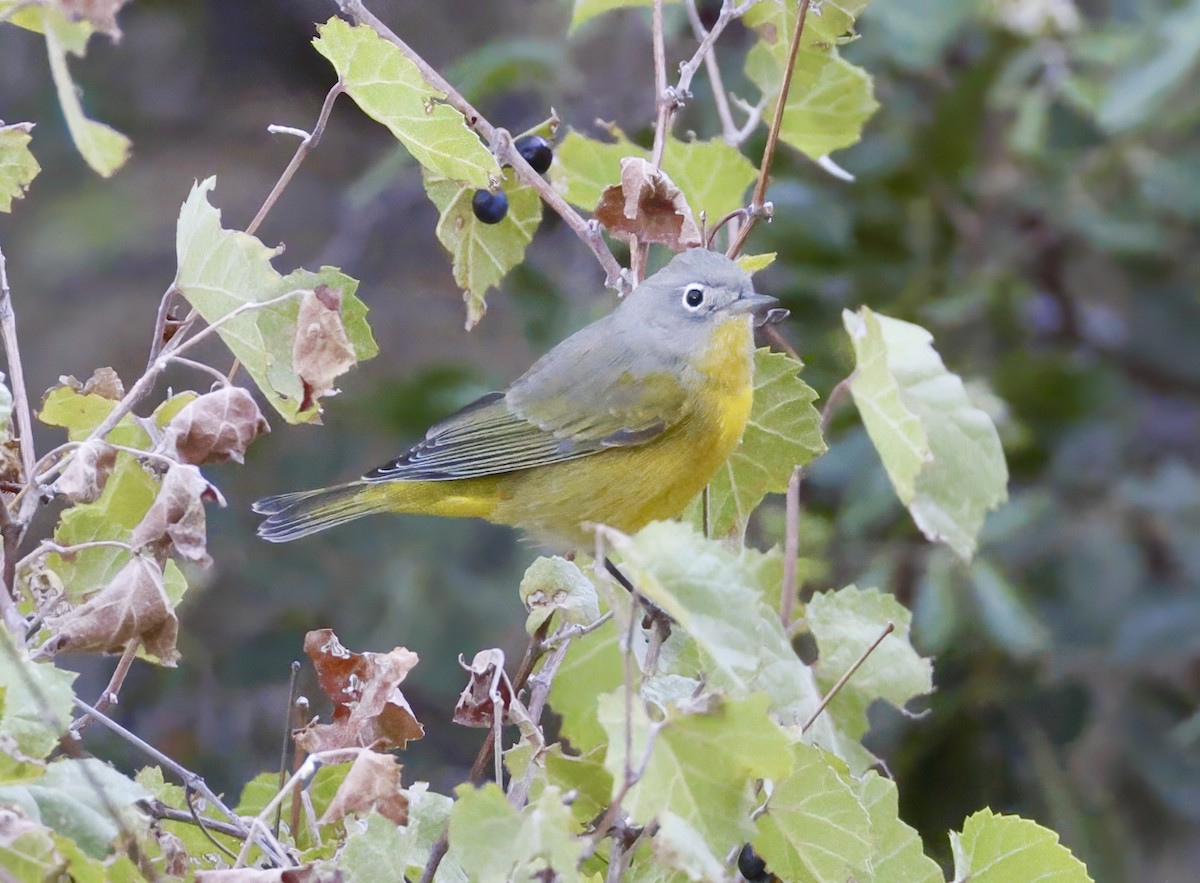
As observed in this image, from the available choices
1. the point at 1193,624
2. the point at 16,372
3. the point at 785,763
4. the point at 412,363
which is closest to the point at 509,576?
the point at 412,363

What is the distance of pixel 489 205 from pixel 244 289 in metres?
0.54

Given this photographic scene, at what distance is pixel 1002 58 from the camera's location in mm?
3400

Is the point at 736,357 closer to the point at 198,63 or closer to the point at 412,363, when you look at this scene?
the point at 412,363

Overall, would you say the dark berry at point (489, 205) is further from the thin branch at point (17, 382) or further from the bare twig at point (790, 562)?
the thin branch at point (17, 382)

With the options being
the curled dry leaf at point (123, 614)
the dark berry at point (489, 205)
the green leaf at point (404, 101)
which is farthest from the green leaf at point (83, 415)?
the dark berry at point (489, 205)

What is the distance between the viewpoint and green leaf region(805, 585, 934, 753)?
5.90 feet

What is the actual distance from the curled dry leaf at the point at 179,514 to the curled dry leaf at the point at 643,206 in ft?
2.29

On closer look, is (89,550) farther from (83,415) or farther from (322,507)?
(322,507)

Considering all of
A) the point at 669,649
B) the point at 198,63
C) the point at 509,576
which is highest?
the point at 669,649

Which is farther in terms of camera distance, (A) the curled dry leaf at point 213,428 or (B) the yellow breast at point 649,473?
(B) the yellow breast at point 649,473

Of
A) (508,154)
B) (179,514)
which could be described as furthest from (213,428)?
→ (508,154)

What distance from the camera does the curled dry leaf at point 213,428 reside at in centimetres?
134

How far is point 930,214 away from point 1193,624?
1.13 m

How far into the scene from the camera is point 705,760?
1149mm
